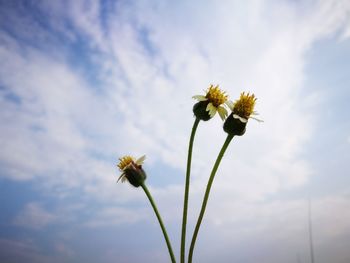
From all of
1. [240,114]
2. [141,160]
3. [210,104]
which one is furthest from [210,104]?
[141,160]

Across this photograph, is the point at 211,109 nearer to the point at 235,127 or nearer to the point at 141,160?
the point at 235,127

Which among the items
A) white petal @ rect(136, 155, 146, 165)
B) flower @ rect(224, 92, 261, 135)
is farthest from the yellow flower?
white petal @ rect(136, 155, 146, 165)

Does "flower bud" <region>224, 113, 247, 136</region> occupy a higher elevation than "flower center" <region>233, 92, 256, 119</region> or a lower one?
lower

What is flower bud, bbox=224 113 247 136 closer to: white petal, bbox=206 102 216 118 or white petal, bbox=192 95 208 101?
white petal, bbox=206 102 216 118

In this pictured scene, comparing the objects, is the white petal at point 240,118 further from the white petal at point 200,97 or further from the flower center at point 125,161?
the flower center at point 125,161

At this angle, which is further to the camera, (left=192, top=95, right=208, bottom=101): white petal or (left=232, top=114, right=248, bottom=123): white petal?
(left=192, top=95, right=208, bottom=101): white petal

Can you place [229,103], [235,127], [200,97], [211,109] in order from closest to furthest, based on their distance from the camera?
1. [235,127]
2. [211,109]
3. [229,103]
4. [200,97]

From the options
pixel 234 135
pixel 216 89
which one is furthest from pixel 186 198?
pixel 216 89
